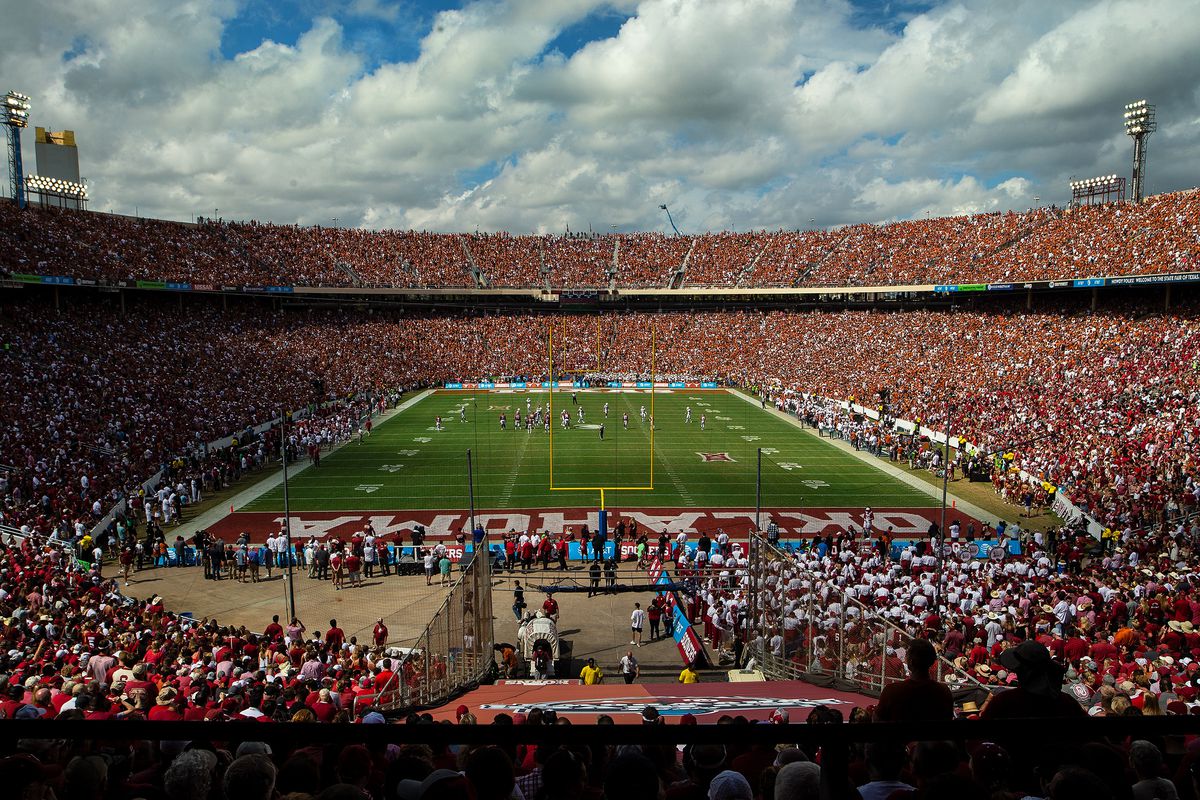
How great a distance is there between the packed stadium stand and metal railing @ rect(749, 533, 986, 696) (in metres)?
0.06

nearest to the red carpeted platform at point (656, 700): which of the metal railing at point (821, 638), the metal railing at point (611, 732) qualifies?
the metal railing at point (821, 638)

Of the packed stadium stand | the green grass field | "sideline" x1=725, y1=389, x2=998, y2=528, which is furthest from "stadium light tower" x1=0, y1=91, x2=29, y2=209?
"sideline" x1=725, y1=389, x2=998, y2=528

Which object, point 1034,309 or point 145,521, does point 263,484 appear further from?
point 1034,309

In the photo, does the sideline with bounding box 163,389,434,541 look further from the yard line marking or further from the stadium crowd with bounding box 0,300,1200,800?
the yard line marking

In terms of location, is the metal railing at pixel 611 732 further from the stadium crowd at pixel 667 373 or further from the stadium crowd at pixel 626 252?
the stadium crowd at pixel 626 252

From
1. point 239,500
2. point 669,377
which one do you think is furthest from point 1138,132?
point 239,500

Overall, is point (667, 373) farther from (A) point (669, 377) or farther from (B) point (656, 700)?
(B) point (656, 700)

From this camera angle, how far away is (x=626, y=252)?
75.9m

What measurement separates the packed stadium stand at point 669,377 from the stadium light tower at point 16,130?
4.01 m

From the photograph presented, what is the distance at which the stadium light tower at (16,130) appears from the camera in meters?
49.4

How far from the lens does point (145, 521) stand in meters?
23.1

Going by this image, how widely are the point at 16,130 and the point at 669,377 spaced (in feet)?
155

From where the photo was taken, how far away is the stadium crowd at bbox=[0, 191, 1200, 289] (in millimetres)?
42281

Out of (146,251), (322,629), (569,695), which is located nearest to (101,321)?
(146,251)
